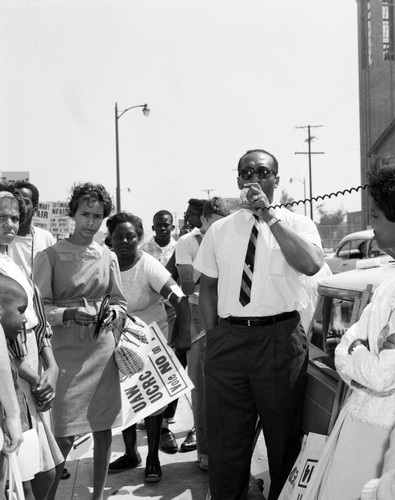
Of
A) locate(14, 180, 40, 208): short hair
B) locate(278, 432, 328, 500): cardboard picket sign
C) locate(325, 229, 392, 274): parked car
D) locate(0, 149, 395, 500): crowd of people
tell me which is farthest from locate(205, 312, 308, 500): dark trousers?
locate(325, 229, 392, 274): parked car

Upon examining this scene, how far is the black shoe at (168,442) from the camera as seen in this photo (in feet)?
16.7

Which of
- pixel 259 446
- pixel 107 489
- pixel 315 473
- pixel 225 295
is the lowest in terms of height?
pixel 107 489

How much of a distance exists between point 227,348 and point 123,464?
187 cm

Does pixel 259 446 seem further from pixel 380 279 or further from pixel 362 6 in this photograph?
pixel 362 6

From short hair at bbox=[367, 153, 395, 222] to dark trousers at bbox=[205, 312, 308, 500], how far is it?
116cm

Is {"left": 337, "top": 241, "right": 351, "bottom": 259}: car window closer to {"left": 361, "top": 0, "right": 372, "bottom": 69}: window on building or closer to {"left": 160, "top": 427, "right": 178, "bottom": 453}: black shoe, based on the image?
{"left": 160, "top": 427, "right": 178, "bottom": 453}: black shoe

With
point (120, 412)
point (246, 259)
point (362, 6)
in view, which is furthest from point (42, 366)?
point (362, 6)

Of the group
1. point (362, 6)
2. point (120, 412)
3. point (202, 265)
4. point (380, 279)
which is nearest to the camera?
point (380, 279)

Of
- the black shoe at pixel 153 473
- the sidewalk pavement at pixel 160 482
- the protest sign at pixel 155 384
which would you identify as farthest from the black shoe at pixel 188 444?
the protest sign at pixel 155 384

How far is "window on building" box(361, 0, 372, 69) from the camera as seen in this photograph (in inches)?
1962

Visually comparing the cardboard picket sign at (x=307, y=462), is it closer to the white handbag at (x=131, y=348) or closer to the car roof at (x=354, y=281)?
the car roof at (x=354, y=281)

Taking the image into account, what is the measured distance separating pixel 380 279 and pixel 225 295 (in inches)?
32.4

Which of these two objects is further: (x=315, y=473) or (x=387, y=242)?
(x=315, y=473)

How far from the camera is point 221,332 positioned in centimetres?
340
